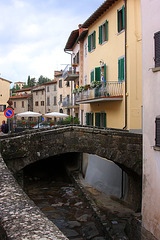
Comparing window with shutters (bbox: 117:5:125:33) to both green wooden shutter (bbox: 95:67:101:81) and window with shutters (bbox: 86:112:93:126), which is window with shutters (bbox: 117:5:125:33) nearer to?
green wooden shutter (bbox: 95:67:101:81)

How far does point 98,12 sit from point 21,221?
16.4 metres

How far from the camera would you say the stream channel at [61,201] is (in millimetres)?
10878

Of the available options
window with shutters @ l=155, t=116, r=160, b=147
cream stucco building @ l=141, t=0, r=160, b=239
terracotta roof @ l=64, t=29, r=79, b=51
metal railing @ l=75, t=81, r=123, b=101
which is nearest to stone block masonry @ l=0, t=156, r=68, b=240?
window with shutters @ l=155, t=116, r=160, b=147

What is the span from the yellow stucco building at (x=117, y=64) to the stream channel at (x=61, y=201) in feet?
15.1

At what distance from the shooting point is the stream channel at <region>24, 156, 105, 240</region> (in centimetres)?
1088

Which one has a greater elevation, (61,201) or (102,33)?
(102,33)

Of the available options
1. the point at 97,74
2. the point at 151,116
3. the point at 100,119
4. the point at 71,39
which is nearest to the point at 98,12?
the point at 97,74

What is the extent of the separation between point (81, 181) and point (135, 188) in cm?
537

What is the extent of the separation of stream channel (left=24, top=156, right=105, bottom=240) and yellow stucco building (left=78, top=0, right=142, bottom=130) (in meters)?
4.61

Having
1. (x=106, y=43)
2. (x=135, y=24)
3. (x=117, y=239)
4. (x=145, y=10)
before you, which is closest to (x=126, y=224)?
(x=117, y=239)

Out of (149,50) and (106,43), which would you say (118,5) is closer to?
(106,43)

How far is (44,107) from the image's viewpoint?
51.9 m

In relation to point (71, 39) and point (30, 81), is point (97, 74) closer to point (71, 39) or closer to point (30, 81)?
point (71, 39)

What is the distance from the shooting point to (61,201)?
46.6 ft
